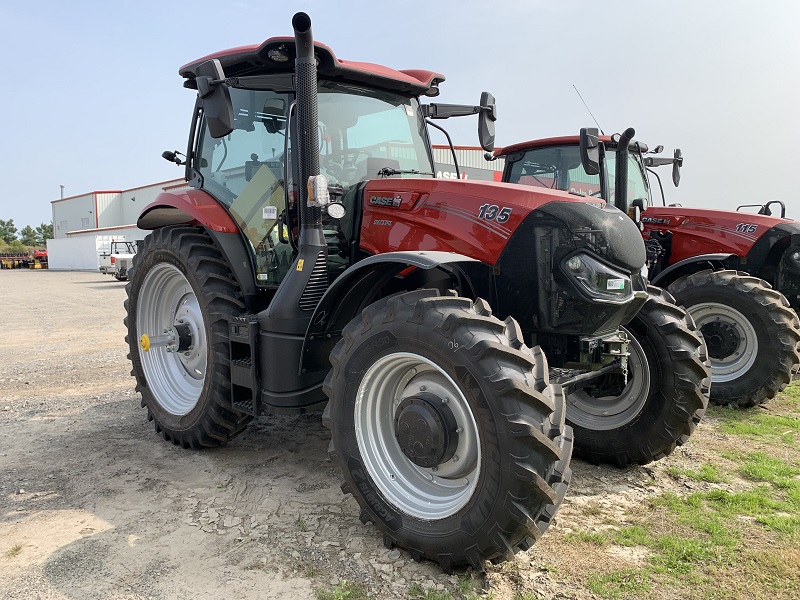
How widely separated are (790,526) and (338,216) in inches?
116

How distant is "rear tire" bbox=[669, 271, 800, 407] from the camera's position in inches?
213

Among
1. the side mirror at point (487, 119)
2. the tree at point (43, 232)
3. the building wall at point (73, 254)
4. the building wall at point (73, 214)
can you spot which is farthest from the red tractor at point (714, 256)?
the tree at point (43, 232)

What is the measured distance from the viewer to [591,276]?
303 cm

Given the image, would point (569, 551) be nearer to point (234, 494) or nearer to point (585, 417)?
point (585, 417)

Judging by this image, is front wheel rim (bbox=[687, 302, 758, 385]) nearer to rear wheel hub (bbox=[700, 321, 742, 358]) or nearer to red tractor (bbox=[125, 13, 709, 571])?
rear wheel hub (bbox=[700, 321, 742, 358])

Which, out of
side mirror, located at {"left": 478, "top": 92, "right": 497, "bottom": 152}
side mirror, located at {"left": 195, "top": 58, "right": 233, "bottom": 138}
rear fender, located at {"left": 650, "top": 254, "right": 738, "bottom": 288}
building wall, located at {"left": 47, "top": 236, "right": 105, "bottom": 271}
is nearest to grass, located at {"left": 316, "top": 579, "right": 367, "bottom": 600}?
side mirror, located at {"left": 195, "top": 58, "right": 233, "bottom": 138}

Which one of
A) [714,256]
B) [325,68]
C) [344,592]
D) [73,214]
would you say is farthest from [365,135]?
[73,214]

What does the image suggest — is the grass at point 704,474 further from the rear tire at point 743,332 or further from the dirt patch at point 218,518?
the rear tire at point 743,332

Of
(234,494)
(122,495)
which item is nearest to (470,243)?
(234,494)

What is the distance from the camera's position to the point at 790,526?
3.13 metres

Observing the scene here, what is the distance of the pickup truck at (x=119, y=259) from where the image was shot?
2545cm

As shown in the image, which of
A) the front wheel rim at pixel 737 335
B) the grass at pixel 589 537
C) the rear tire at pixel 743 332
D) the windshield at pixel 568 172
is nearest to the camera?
the grass at pixel 589 537

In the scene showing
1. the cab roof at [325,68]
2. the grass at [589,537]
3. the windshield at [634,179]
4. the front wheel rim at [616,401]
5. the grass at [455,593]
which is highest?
the cab roof at [325,68]

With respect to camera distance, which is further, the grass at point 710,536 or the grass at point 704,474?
the grass at point 704,474
